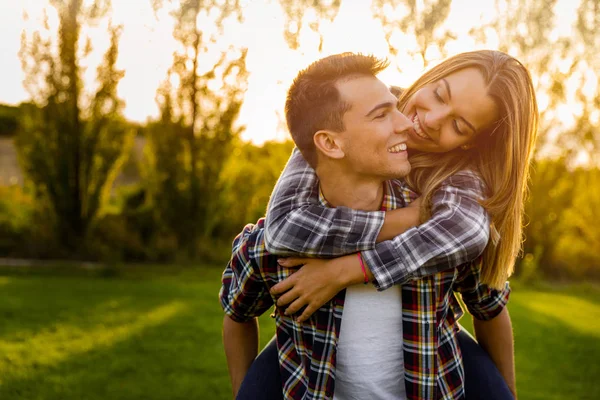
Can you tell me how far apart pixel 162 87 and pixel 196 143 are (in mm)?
944

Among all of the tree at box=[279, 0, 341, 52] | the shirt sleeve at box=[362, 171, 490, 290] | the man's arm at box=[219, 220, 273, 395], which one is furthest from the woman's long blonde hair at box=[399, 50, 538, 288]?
the tree at box=[279, 0, 341, 52]

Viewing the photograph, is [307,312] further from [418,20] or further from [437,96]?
[418,20]

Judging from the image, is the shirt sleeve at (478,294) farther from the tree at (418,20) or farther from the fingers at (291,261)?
the tree at (418,20)

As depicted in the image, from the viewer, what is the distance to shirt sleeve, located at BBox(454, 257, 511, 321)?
1959 mm

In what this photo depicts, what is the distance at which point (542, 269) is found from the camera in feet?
32.2

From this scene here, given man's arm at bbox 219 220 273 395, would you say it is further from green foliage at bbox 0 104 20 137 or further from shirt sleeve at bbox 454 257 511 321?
green foliage at bbox 0 104 20 137

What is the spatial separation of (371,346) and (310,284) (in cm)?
26

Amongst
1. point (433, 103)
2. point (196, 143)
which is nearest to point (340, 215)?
point (433, 103)

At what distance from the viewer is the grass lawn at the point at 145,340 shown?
417 cm

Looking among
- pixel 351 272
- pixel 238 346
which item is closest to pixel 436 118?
pixel 351 272

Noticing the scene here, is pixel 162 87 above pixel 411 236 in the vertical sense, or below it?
above

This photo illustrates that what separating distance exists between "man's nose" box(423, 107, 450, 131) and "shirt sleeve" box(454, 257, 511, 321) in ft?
1.54

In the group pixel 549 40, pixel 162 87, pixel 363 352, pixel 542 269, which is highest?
pixel 549 40

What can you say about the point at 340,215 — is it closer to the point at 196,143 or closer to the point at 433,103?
the point at 433,103
